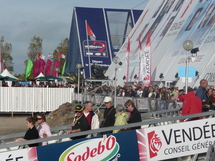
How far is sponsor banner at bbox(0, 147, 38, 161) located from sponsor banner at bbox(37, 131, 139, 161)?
1.17ft

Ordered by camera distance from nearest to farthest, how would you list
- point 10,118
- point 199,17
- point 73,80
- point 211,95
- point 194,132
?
point 194,132 → point 211,95 → point 199,17 → point 10,118 → point 73,80

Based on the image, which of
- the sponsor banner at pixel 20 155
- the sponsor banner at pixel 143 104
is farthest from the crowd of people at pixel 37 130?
the sponsor banner at pixel 143 104

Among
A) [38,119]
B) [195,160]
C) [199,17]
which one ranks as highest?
[199,17]

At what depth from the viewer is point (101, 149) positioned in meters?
8.66

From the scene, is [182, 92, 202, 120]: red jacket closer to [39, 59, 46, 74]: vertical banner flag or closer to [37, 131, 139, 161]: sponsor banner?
[37, 131, 139, 161]: sponsor banner

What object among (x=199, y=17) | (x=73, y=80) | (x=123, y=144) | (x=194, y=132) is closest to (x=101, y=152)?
(x=123, y=144)

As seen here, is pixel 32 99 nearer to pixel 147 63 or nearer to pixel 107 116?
pixel 147 63

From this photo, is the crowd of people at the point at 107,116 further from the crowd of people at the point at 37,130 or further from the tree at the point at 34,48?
the tree at the point at 34,48

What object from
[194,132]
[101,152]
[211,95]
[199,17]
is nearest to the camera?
[101,152]

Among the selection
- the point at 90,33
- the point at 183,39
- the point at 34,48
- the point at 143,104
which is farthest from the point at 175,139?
the point at 34,48

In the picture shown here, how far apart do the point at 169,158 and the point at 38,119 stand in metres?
2.57

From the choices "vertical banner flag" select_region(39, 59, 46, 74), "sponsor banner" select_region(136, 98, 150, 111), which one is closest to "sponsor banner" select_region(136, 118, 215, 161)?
"sponsor banner" select_region(136, 98, 150, 111)

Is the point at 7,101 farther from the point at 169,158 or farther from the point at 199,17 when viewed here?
the point at 169,158

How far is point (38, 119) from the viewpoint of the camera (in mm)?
9047
